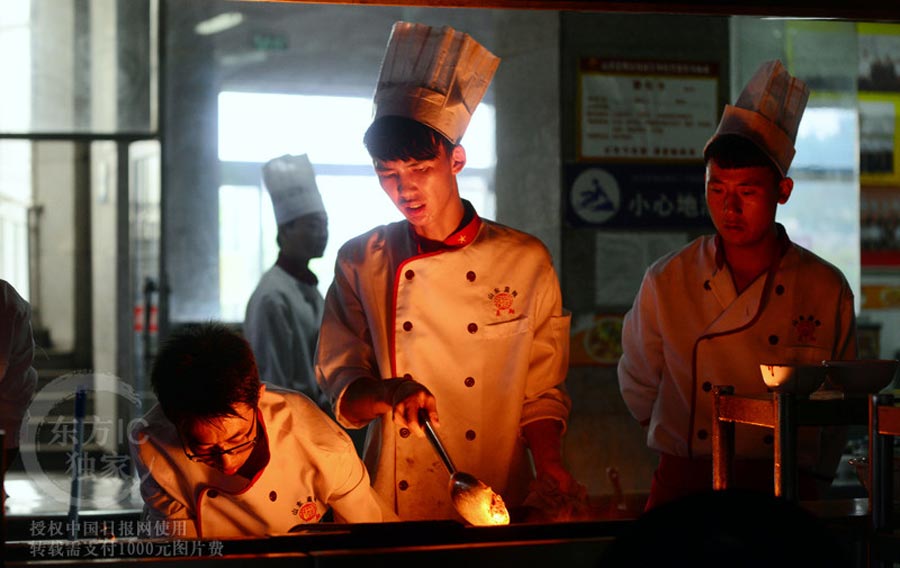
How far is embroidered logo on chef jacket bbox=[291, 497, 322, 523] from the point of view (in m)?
2.27

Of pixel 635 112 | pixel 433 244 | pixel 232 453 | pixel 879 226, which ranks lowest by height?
pixel 232 453

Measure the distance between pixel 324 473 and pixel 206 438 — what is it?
28 cm

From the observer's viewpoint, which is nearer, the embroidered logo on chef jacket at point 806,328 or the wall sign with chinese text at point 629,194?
the embroidered logo on chef jacket at point 806,328

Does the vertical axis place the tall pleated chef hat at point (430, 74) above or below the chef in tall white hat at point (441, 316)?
above

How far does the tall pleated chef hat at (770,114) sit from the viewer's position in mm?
2656

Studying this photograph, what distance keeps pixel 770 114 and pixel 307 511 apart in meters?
1.47

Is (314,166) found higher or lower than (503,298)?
higher

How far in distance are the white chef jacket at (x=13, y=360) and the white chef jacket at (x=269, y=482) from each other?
51 centimetres

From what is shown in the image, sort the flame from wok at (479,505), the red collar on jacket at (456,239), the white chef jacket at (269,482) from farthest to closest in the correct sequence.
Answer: the red collar on jacket at (456,239)
the white chef jacket at (269,482)
the flame from wok at (479,505)

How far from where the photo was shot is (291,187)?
4.11 metres

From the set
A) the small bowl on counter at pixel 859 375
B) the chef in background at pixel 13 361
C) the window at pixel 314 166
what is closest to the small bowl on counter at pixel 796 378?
the small bowl on counter at pixel 859 375

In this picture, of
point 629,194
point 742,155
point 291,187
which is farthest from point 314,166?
Result: point 742,155

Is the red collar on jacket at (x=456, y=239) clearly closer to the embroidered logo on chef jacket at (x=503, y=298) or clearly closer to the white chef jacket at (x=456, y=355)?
the white chef jacket at (x=456, y=355)

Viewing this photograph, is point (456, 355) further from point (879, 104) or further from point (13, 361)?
point (879, 104)
